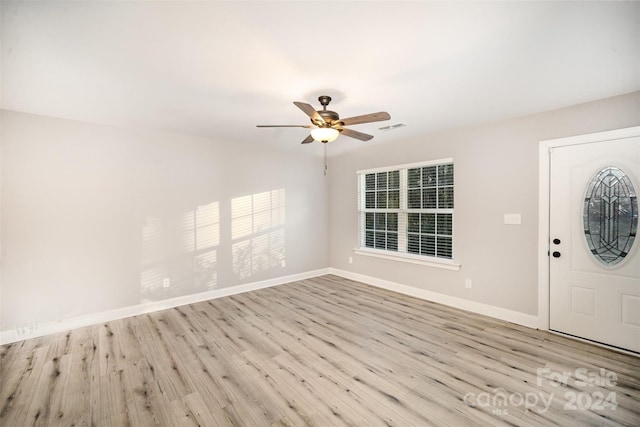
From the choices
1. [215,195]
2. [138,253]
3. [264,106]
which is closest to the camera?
[264,106]

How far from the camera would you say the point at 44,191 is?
3146 millimetres

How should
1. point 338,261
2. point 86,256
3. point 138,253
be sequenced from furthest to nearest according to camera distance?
point 338,261
point 138,253
point 86,256

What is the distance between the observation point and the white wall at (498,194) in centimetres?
294

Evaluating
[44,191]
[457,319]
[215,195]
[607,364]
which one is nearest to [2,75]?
[44,191]

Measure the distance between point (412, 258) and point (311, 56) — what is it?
3405mm

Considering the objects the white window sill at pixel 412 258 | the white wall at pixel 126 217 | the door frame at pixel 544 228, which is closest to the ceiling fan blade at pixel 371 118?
the door frame at pixel 544 228

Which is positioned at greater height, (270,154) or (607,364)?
(270,154)

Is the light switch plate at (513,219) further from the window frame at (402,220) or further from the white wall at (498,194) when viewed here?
the window frame at (402,220)

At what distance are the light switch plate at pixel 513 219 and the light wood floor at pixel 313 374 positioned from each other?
1250 mm

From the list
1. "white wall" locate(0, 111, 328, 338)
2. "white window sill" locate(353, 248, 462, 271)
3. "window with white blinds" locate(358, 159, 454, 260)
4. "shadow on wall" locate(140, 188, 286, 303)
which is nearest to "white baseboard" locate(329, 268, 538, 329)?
"white window sill" locate(353, 248, 462, 271)

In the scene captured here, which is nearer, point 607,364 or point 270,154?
point 607,364

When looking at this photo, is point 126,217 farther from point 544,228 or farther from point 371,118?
point 544,228

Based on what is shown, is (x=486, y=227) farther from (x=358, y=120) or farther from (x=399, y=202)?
(x=358, y=120)

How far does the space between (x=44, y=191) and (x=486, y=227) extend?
548cm
